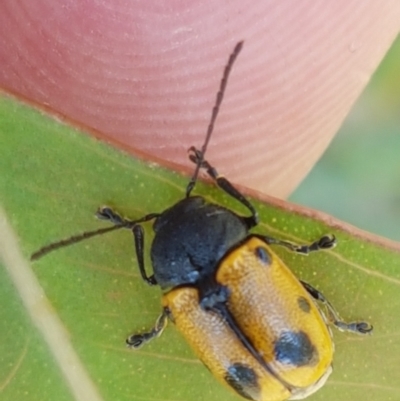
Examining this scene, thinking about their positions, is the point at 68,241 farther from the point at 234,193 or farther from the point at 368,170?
the point at 368,170

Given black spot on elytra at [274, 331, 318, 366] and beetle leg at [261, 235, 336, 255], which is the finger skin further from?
black spot on elytra at [274, 331, 318, 366]

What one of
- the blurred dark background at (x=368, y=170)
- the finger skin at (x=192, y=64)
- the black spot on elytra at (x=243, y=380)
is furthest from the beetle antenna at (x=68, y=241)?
the blurred dark background at (x=368, y=170)

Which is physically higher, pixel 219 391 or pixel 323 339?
pixel 323 339

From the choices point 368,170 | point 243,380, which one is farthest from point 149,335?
point 368,170

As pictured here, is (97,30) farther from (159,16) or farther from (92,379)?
(92,379)

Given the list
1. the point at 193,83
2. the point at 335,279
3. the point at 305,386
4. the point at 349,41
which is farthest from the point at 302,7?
the point at 305,386

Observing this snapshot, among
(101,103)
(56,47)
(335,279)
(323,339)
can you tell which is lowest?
(323,339)

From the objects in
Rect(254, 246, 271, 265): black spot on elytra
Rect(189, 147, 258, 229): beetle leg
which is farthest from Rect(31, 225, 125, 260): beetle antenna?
Rect(254, 246, 271, 265): black spot on elytra
